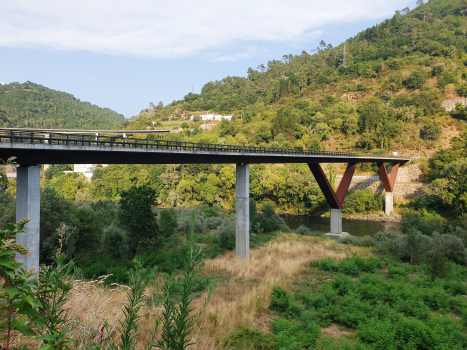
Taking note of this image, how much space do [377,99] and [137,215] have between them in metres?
85.8

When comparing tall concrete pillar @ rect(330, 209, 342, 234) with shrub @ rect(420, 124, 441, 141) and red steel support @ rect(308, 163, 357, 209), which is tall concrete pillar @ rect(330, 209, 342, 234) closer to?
red steel support @ rect(308, 163, 357, 209)

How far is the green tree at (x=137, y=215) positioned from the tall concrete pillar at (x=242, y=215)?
6.80 m

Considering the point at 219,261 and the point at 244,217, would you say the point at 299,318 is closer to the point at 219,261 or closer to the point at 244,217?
the point at 219,261

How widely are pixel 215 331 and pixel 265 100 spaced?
14090 centimetres

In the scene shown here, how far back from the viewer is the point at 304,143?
82.1 m

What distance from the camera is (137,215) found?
884 inches

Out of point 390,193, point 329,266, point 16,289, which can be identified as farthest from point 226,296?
point 390,193

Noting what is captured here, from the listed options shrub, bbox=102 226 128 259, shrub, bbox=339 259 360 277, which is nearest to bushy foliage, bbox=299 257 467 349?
shrub, bbox=339 259 360 277

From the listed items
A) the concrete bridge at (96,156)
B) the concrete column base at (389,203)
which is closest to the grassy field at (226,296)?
the concrete bridge at (96,156)

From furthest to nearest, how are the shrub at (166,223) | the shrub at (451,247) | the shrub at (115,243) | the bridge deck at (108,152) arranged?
the shrub at (166,223) → the shrub at (451,247) → the shrub at (115,243) → the bridge deck at (108,152)

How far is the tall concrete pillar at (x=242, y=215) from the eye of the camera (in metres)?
24.5

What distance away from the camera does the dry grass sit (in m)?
5.37

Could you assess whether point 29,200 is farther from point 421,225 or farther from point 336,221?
point 421,225

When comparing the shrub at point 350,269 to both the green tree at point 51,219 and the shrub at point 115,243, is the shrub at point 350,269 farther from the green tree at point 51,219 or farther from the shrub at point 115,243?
the green tree at point 51,219
